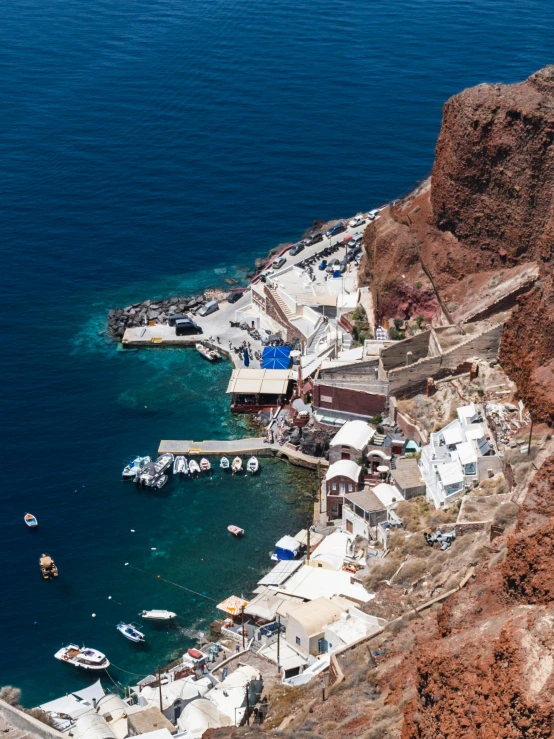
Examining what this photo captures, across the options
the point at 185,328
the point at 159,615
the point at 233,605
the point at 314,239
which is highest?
the point at 314,239

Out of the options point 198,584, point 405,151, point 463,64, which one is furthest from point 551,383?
point 463,64

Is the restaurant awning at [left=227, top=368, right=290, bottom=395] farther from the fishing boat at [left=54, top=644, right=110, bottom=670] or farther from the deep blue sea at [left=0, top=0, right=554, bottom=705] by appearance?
the fishing boat at [left=54, top=644, right=110, bottom=670]

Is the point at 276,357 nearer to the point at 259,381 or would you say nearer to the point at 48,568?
the point at 259,381

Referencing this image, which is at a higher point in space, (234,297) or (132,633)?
(234,297)

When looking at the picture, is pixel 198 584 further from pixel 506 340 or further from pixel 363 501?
pixel 506 340

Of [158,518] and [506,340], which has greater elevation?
[506,340]

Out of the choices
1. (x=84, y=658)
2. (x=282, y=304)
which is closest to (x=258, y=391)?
(x=282, y=304)

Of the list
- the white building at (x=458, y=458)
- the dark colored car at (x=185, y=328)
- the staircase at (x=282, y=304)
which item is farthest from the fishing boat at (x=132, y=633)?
the dark colored car at (x=185, y=328)
